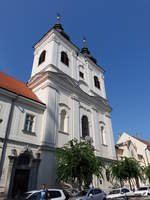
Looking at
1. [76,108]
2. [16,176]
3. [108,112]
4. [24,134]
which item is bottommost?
[16,176]

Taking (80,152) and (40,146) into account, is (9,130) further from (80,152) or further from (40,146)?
(80,152)

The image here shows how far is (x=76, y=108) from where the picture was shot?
68.8 feet

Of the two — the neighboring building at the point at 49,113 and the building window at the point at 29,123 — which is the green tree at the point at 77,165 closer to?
the neighboring building at the point at 49,113

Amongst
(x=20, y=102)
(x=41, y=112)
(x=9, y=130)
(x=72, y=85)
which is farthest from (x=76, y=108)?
(x=9, y=130)

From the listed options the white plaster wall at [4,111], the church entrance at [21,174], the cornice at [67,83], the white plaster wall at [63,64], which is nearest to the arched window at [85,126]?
the cornice at [67,83]

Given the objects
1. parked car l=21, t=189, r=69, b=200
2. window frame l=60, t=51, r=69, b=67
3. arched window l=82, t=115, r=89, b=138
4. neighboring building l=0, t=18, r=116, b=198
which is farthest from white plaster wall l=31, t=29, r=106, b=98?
parked car l=21, t=189, r=69, b=200

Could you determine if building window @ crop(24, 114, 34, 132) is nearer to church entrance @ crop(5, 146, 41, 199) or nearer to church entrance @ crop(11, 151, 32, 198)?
church entrance @ crop(5, 146, 41, 199)

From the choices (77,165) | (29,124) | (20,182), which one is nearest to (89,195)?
(77,165)

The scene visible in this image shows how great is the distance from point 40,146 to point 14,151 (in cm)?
237

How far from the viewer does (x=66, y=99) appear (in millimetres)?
20266

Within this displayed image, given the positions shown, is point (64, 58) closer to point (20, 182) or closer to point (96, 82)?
point (96, 82)

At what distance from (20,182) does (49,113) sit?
6614mm

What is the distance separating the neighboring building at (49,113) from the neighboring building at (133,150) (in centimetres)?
939

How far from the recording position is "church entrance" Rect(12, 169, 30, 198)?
39.9ft
